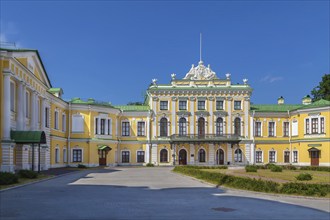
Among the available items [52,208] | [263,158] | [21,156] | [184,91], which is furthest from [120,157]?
[52,208]

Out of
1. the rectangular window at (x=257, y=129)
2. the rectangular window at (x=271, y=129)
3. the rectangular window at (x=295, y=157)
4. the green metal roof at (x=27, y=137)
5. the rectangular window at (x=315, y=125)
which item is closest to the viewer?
the green metal roof at (x=27, y=137)

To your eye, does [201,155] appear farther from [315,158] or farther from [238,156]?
[315,158]

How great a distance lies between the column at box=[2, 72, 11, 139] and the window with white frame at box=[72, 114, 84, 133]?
2234 cm

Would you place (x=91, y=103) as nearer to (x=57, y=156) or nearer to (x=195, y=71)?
(x=57, y=156)

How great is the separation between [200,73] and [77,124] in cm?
1979

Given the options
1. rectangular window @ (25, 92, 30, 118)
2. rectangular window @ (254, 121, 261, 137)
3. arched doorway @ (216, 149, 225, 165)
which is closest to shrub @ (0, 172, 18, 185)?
rectangular window @ (25, 92, 30, 118)

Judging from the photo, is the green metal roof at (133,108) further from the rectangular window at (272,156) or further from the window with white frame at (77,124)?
the rectangular window at (272,156)

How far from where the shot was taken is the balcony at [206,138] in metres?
55.9

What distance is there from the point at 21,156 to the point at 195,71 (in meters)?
33.2

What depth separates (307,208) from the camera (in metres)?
14.4

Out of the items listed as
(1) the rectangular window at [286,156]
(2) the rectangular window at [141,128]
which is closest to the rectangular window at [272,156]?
(1) the rectangular window at [286,156]

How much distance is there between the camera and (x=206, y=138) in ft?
187

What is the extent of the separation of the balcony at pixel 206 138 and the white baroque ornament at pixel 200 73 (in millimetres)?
8631

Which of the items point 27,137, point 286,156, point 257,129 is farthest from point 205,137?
point 27,137
